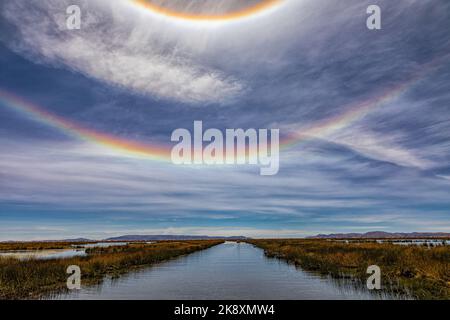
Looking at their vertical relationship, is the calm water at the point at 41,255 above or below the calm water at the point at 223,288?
below

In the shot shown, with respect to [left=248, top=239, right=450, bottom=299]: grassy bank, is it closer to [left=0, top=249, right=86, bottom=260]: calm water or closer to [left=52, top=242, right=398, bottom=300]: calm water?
[left=52, top=242, right=398, bottom=300]: calm water

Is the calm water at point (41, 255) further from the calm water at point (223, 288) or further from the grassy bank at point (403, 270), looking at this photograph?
the grassy bank at point (403, 270)

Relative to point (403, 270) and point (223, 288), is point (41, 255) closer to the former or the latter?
point (223, 288)

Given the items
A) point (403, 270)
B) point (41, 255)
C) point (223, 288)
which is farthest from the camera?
point (41, 255)

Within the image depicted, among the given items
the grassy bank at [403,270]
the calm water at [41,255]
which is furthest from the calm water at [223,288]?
the calm water at [41,255]

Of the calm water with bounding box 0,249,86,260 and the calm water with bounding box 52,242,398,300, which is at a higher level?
the calm water with bounding box 52,242,398,300

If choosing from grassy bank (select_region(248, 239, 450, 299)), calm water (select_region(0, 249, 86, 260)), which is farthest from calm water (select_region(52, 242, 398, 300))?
calm water (select_region(0, 249, 86, 260))

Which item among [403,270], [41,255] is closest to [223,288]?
[403,270]

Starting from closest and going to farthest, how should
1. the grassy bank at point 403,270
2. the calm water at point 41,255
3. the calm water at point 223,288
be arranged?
1. the grassy bank at point 403,270
2. the calm water at point 223,288
3. the calm water at point 41,255
